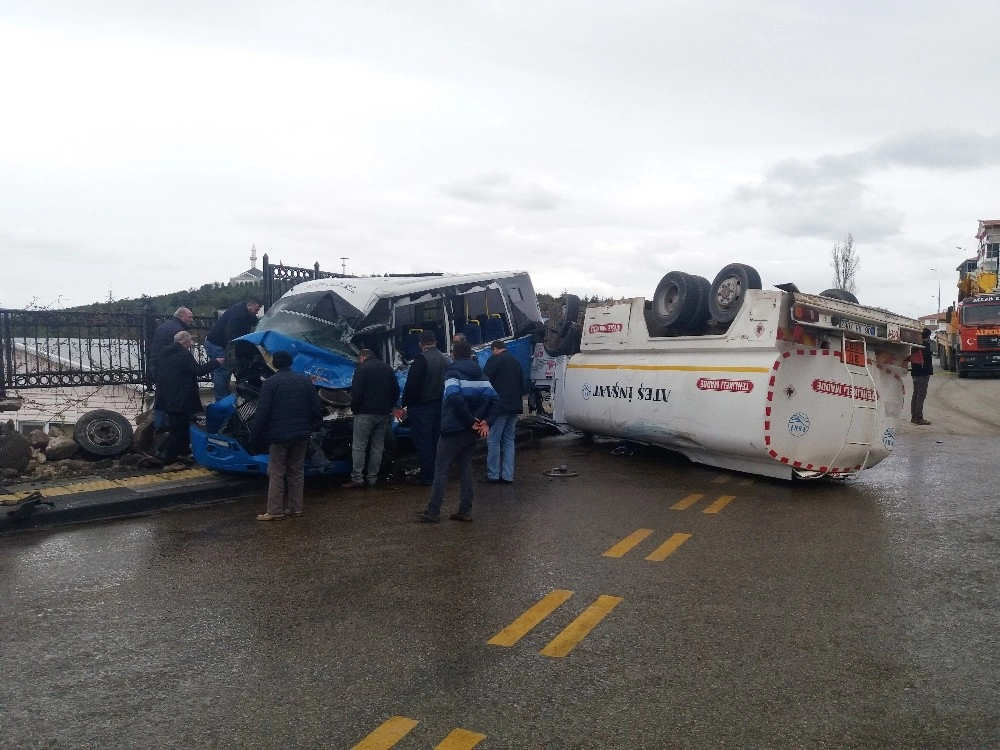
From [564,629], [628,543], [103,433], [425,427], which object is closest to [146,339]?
[103,433]

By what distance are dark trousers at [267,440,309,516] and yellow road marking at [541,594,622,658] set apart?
11.6ft

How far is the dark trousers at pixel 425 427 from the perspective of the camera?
354 inches

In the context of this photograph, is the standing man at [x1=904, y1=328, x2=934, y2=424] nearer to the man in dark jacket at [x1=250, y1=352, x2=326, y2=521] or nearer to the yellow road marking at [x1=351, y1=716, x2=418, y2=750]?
the man in dark jacket at [x1=250, y1=352, x2=326, y2=521]

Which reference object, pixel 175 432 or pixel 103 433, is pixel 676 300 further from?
pixel 103 433

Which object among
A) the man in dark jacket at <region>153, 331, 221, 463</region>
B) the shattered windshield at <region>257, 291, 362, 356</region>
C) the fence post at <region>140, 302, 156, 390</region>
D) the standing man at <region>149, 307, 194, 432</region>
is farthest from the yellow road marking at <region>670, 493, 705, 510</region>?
the fence post at <region>140, 302, 156, 390</region>

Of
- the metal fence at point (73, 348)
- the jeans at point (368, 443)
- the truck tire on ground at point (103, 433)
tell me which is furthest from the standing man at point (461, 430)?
the metal fence at point (73, 348)

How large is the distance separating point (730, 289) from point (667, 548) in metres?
3.97

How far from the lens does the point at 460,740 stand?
3.49 m

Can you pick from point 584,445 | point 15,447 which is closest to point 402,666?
point 15,447

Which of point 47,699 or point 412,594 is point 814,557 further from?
point 47,699

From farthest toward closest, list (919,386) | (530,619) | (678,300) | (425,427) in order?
(919,386) < (678,300) < (425,427) < (530,619)

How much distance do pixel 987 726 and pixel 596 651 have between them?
1.76 meters

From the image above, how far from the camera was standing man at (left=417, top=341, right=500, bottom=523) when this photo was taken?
7422mm

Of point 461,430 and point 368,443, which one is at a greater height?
point 461,430
